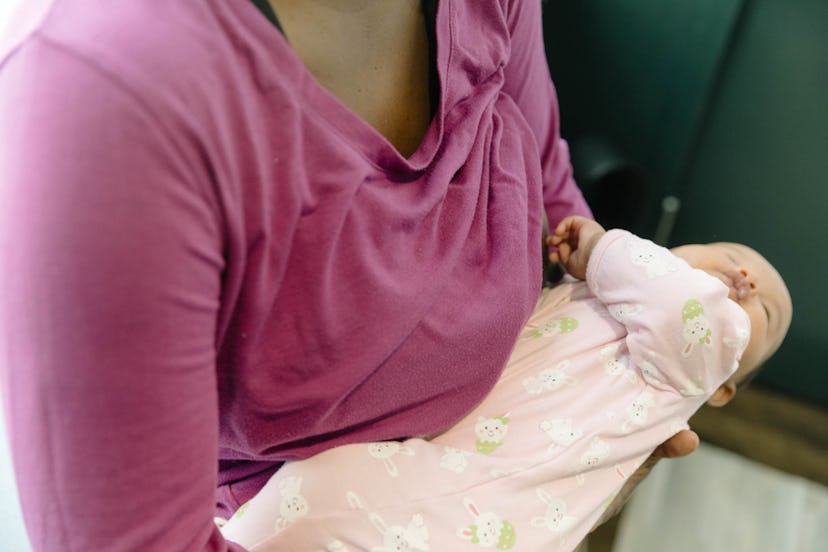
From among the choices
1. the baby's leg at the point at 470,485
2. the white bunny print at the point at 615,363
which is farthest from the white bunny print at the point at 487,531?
the white bunny print at the point at 615,363

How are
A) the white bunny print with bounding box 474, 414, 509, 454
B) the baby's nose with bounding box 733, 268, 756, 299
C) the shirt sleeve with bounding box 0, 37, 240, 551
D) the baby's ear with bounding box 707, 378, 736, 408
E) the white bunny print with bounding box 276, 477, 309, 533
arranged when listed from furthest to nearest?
1. the baby's ear with bounding box 707, 378, 736, 408
2. the baby's nose with bounding box 733, 268, 756, 299
3. the white bunny print with bounding box 474, 414, 509, 454
4. the white bunny print with bounding box 276, 477, 309, 533
5. the shirt sleeve with bounding box 0, 37, 240, 551

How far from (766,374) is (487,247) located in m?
1.23

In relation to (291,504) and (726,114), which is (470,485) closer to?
(291,504)

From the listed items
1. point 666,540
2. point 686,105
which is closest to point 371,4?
point 686,105

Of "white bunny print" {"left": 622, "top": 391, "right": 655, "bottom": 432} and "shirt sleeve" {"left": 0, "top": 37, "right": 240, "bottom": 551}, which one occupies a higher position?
"shirt sleeve" {"left": 0, "top": 37, "right": 240, "bottom": 551}

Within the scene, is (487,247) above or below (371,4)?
below

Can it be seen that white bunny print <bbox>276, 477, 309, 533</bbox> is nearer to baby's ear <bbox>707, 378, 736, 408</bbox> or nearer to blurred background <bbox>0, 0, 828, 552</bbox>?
baby's ear <bbox>707, 378, 736, 408</bbox>

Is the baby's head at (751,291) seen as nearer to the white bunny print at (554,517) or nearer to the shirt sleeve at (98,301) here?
the white bunny print at (554,517)

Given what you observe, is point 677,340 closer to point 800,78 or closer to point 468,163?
point 468,163

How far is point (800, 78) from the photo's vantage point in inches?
54.2

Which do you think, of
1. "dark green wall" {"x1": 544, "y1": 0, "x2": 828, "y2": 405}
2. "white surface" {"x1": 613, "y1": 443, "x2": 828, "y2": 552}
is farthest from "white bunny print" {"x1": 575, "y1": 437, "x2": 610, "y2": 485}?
"dark green wall" {"x1": 544, "y1": 0, "x2": 828, "y2": 405}

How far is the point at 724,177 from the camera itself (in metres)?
1.53

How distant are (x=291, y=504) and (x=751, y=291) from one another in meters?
0.72

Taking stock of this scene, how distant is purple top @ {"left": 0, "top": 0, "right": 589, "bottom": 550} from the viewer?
1.30ft
